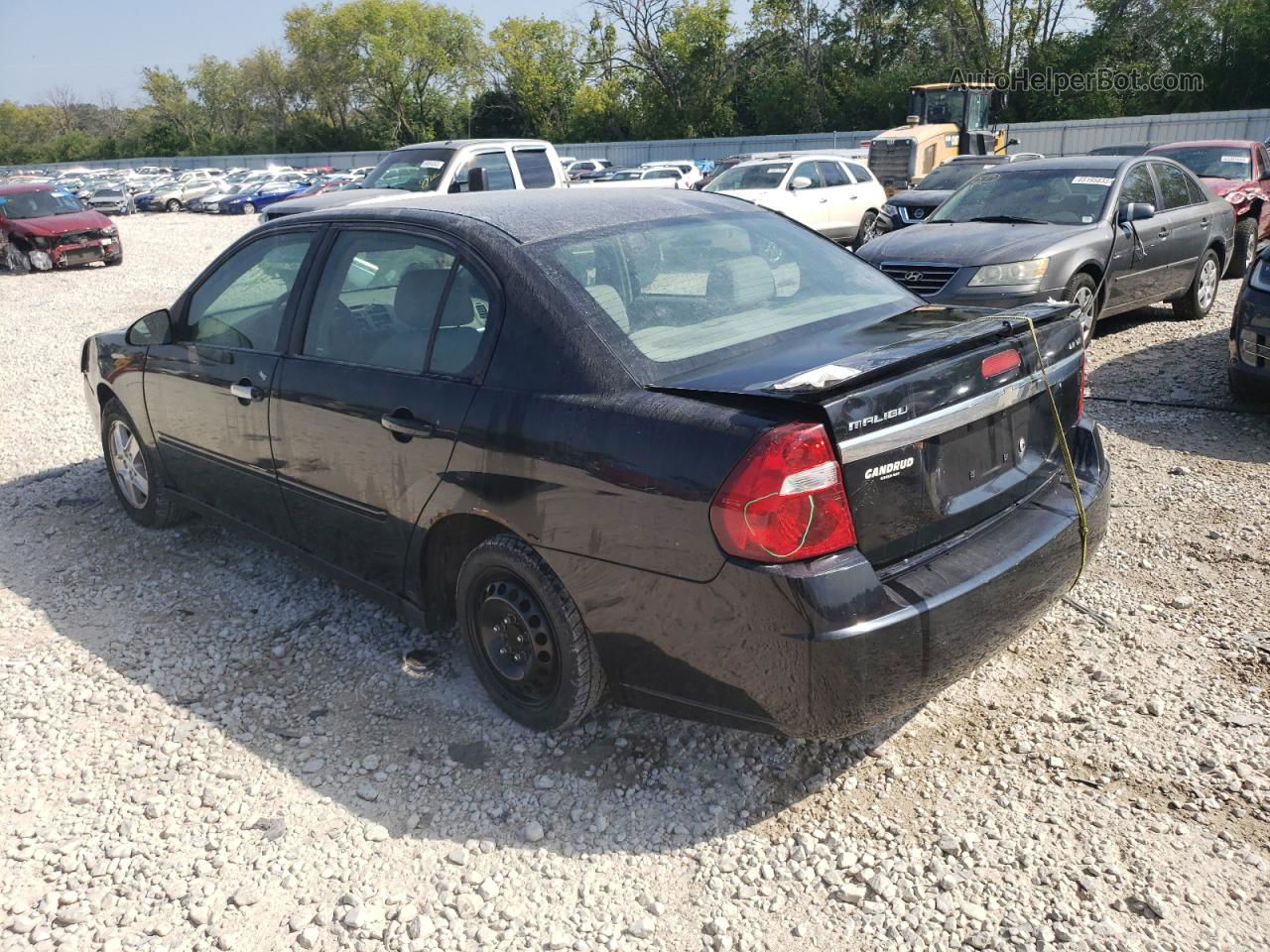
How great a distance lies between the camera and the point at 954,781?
3.01 meters

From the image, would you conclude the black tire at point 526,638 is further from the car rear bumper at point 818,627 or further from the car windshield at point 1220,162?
the car windshield at point 1220,162

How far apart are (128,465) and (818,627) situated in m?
4.28

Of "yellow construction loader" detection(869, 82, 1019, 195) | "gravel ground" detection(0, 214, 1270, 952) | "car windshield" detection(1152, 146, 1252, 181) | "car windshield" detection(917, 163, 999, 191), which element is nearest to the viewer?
"gravel ground" detection(0, 214, 1270, 952)

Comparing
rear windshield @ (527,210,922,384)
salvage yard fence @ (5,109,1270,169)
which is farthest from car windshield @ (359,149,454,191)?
salvage yard fence @ (5,109,1270,169)

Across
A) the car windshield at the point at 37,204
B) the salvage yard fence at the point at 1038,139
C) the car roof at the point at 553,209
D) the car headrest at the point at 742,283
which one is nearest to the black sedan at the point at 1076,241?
the car roof at the point at 553,209

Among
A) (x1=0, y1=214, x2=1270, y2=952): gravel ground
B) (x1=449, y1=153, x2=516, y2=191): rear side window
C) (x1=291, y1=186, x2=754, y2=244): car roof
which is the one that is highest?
(x1=449, y1=153, x2=516, y2=191): rear side window

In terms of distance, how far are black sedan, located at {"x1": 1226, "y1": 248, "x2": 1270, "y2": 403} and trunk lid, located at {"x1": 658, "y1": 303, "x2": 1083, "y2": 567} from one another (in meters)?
3.60

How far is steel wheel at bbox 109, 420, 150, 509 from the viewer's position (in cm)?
516

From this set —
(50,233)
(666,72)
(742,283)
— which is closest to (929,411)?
(742,283)

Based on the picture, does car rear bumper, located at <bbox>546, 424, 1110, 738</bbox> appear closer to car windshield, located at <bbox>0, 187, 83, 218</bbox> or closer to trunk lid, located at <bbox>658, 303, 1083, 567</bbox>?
trunk lid, located at <bbox>658, 303, 1083, 567</bbox>

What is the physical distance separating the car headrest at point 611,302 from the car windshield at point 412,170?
11412mm

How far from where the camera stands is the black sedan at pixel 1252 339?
6.01 metres

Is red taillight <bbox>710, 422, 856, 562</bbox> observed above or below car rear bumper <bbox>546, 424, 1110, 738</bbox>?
above

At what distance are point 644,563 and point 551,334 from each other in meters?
0.77
